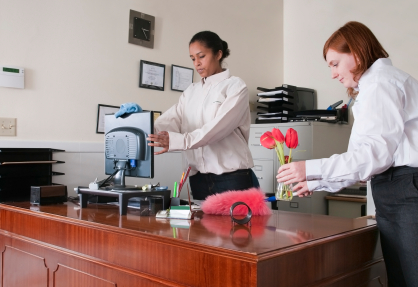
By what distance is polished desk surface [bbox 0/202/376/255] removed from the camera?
1.11 m

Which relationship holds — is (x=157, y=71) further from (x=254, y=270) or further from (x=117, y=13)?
(x=254, y=270)

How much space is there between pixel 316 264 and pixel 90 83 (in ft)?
6.35

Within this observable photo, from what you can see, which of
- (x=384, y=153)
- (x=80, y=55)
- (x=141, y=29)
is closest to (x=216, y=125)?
(x=384, y=153)

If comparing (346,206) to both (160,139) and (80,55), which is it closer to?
(160,139)

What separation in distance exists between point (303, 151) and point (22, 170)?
6.47 feet

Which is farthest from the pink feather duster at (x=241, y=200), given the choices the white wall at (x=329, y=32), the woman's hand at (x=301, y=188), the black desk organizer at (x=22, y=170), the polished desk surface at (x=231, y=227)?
the white wall at (x=329, y=32)

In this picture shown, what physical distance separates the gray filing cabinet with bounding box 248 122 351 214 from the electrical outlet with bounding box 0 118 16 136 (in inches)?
69.8

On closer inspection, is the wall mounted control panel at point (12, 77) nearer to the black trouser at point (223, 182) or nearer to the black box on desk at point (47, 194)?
the black box on desk at point (47, 194)

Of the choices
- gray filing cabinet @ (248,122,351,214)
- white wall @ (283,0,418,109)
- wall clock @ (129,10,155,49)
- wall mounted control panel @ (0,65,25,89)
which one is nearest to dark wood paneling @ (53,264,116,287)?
wall mounted control panel @ (0,65,25,89)

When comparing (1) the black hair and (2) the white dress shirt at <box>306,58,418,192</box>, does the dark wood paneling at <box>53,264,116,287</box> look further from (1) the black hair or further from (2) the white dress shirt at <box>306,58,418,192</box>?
(1) the black hair

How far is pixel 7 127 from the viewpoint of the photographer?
2.32 meters

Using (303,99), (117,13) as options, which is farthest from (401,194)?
(303,99)

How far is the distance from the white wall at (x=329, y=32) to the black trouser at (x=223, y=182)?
1.85 meters

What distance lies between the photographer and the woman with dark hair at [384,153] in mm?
1188
